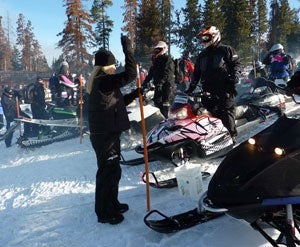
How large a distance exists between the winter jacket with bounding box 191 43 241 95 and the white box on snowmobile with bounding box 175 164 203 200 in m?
1.73

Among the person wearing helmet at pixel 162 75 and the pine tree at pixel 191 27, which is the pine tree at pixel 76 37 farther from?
the person wearing helmet at pixel 162 75

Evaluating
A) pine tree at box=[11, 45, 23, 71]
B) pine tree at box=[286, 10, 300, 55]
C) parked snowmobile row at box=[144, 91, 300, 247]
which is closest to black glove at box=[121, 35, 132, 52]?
parked snowmobile row at box=[144, 91, 300, 247]

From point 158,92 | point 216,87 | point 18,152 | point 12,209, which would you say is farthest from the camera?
point 18,152

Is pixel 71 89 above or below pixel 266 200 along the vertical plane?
above

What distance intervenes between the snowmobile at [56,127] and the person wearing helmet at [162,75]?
270 cm

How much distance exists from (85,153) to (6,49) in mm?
46113

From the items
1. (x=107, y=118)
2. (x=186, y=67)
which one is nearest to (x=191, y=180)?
(x=107, y=118)

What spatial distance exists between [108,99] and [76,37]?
28580 millimetres

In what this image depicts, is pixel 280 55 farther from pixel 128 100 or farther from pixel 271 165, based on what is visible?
pixel 271 165

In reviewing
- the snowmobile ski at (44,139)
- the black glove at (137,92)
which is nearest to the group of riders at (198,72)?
the snowmobile ski at (44,139)

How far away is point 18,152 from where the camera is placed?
7.48m

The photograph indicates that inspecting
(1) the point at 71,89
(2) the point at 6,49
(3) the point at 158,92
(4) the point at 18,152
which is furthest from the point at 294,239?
(2) the point at 6,49

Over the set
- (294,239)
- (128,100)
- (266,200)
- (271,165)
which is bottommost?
(294,239)

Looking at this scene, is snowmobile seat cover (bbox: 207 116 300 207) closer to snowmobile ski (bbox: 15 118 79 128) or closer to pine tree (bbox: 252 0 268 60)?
snowmobile ski (bbox: 15 118 79 128)
